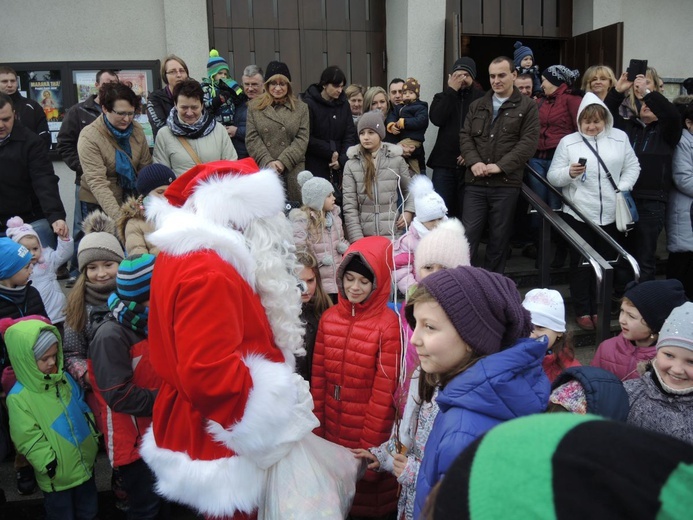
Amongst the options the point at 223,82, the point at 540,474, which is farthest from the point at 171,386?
the point at 223,82

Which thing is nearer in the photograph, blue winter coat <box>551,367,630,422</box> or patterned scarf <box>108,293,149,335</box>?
blue winter coat <box>551,367,630,422</box>

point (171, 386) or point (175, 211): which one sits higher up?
point (175, 211)

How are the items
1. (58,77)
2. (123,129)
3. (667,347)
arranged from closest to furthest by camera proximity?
1. (667,347)
2. (123,129)
3. (58,77)

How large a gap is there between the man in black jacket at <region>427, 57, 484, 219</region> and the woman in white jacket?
1040 mm

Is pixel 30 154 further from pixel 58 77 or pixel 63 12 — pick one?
pixel 63 12

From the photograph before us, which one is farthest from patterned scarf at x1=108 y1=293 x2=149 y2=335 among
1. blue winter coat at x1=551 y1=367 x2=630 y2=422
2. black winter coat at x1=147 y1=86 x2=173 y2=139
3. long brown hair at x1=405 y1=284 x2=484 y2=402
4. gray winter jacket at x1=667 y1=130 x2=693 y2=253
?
gray winter jacket at x1=667 y1=130 x2=693 y2=253

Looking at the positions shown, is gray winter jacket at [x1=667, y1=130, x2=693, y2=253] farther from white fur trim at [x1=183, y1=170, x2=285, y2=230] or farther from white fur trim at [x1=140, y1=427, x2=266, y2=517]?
white fur trim at [x1=140, y1=427, x2=266, y2=517]

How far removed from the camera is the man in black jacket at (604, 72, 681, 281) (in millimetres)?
5364

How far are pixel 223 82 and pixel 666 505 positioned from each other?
222 inches

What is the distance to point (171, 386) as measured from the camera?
2225 millimetres

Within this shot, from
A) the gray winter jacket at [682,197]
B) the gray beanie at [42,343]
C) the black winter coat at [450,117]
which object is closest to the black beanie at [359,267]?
the gray beanie at [42,343]

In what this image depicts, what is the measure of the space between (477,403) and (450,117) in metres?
4.63

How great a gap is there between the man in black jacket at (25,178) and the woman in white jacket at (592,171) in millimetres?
4241

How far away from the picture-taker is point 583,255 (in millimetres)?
4836
